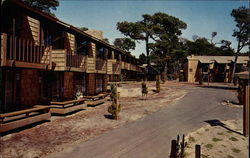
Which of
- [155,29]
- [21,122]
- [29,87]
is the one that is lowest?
[21,122]

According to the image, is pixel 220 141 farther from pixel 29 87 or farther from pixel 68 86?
pixel 68 86

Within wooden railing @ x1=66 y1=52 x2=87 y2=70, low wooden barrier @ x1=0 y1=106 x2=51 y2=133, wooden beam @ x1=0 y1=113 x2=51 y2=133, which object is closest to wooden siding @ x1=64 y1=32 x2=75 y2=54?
wooden railing @ x1=66 y1=52 x2=87 y2=70

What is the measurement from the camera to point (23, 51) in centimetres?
930

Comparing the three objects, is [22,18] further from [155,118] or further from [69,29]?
[155,118]

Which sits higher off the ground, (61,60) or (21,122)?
(61,60)

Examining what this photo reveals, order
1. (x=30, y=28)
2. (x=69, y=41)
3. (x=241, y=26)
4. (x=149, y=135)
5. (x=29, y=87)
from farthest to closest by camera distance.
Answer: (x=241, y=26), (x=69, y=41), (x=29, y=87), (x=30, y=28), (x=149, y=135)

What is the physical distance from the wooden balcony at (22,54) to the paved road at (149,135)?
5.17 meters

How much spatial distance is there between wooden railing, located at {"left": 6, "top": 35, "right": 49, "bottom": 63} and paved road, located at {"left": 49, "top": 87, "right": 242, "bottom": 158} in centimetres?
557

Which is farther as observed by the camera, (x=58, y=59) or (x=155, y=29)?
(x=155, y=29)

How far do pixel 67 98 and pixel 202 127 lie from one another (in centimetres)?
1135

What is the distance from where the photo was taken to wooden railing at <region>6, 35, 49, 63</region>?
27.9 feet

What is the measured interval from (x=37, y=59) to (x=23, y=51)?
4.92 feet

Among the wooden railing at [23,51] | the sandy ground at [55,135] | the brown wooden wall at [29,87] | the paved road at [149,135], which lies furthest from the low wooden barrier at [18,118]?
the paved road at [149,135]

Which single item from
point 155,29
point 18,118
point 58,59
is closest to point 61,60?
point 58,59
